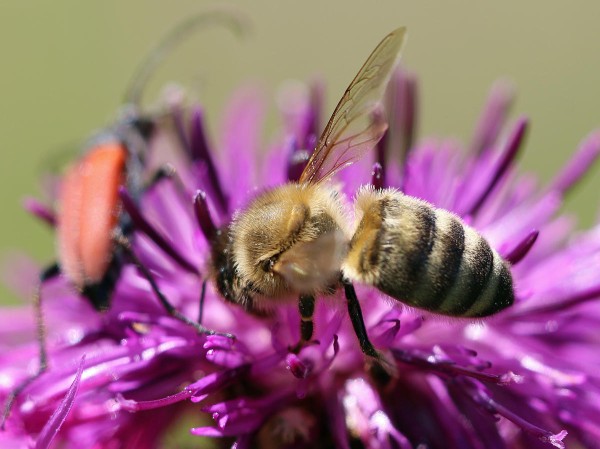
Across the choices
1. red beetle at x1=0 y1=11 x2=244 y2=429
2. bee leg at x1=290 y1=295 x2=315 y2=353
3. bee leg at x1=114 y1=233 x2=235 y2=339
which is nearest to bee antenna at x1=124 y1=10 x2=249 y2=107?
red beetle at x1=0 y1=11 x2=244 y2=429

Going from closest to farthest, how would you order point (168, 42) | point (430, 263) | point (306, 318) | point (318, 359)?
point (430, 263) → point (306, 318) → point (318, 359) → point (168, 42)

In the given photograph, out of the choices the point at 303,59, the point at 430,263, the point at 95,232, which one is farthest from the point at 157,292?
the point at 303,59

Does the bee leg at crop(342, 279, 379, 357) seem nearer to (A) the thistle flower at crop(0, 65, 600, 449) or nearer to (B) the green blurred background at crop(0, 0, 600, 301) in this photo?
(A) the thistle flower at crop(0, 65, 600, 449)

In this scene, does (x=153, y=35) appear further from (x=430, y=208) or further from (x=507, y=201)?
(x=430, y=208)

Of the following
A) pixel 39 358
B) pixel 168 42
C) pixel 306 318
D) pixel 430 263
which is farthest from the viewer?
pixel 168 42

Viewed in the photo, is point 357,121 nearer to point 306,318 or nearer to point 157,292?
point 306,318

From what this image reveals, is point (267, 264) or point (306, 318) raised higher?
point (267, 264)

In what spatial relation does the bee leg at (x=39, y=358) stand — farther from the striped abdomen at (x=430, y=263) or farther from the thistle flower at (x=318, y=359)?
the striped abdomen at (x=430, y=263)

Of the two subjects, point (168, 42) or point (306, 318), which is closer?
point (306, 318)

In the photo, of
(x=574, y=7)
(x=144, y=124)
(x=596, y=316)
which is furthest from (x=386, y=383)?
(x=574, y=7)
